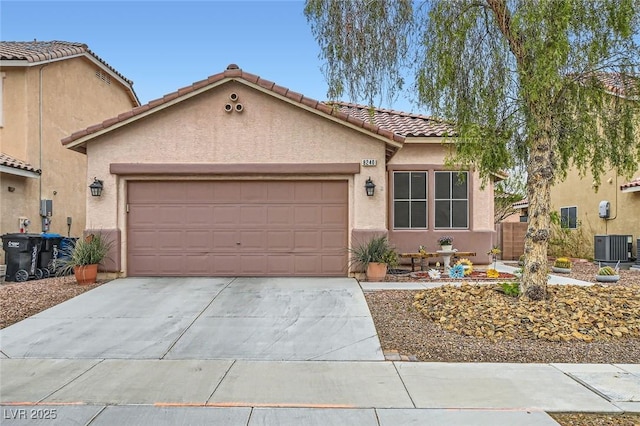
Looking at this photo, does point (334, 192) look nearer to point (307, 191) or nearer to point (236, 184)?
point (307, 191)

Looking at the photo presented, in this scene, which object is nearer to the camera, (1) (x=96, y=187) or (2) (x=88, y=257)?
(2) (x=88, y=257)

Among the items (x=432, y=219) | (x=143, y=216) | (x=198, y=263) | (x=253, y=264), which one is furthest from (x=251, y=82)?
(x=432, y=219)

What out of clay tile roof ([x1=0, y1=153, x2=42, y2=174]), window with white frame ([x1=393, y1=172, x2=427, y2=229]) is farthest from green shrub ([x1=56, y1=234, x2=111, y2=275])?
window with white frame ([x1=393, y1=172, x2=427, y2=229])

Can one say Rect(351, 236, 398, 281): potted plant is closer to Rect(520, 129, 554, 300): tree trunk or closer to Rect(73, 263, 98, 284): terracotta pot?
Rect(520, 129, 554, 300): tree trunk

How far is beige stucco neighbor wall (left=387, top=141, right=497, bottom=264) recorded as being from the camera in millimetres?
12609

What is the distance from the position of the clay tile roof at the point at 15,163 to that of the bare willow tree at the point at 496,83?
9.59 metres

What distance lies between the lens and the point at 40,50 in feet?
48.4

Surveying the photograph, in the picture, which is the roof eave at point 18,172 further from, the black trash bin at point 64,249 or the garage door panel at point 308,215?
the garage door panel at point 308,215

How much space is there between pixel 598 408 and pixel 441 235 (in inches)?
332

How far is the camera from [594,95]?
7461mm

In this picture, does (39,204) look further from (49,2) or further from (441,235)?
(441,235)

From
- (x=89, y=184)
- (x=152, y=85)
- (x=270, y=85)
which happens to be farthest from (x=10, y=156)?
(x=270, y=85)

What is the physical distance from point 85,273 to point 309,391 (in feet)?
24.4

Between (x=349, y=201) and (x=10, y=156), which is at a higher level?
(x=10, y=156)
